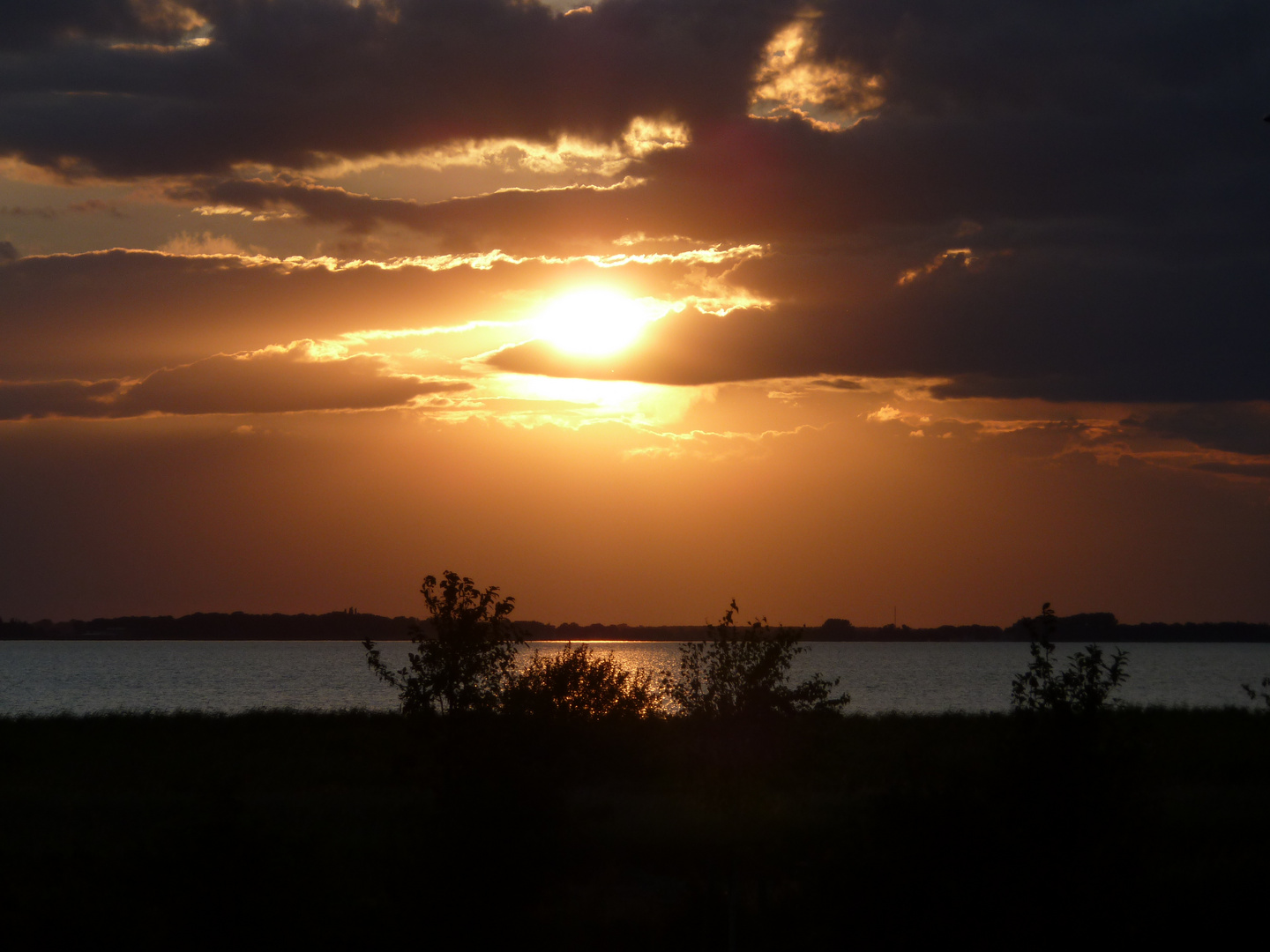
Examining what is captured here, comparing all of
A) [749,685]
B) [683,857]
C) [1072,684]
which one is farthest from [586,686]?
[1072,684]

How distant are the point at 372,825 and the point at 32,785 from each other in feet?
46.8

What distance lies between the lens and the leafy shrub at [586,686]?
29828 millimetres

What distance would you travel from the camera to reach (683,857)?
2150 centimetres

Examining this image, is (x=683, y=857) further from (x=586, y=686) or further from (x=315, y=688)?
(x=315, y=688)

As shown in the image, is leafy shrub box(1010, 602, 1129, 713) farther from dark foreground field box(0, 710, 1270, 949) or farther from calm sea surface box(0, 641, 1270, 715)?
calm sea surface box(0, 641, 1270, 715)

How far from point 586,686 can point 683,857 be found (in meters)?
16.7

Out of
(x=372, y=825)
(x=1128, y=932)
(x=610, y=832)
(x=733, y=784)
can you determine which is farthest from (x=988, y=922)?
(x=372, y=825)

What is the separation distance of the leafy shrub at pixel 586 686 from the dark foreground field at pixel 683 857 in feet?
12.1

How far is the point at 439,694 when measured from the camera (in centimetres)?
2181

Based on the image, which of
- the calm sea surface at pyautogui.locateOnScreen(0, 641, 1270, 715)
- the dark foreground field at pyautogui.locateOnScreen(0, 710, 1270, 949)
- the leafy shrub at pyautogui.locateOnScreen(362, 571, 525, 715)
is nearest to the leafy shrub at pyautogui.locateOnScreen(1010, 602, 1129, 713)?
the dark foreground field at pyautogui.locateOnScreen(0, 710, 1270, 949)

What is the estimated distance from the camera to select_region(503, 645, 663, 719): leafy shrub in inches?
1174

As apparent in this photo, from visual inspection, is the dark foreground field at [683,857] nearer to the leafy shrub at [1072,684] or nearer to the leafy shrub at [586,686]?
the leafy shrub at [1072,684]

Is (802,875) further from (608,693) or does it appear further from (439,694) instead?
(608,693)

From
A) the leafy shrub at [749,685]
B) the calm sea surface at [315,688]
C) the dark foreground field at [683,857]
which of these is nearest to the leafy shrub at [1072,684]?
the dark foreground field at [683,857]
